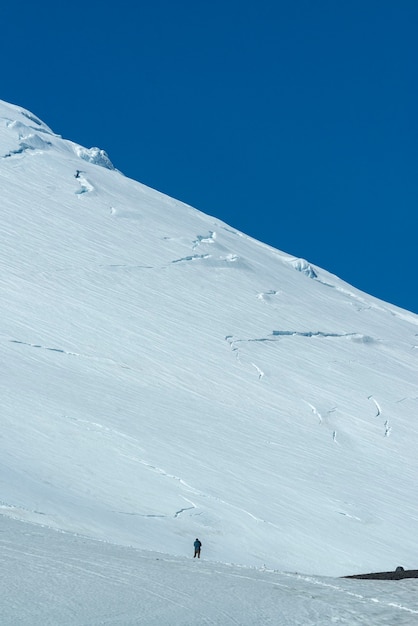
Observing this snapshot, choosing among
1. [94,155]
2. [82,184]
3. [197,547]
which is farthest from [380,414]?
[94,155]

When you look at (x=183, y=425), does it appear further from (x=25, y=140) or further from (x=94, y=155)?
(x=94, y=155)

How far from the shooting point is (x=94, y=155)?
174ft

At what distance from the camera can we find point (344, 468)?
76.6 feet

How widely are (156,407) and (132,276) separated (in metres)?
10.8

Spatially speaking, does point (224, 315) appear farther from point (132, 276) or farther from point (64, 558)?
point (64, 558)

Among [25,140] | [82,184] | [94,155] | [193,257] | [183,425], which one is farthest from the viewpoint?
[94,155]

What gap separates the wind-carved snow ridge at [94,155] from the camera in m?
52.6

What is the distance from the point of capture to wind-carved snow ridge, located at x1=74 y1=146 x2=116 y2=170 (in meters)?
52.6

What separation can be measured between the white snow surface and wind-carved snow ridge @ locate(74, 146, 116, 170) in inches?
354

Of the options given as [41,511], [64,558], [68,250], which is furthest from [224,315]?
[64,558]

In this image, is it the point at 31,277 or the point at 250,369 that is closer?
the point at 250,369

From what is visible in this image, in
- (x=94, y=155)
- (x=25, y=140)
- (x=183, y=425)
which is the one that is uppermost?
(x=94, y=155)

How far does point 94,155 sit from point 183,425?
33.0 m

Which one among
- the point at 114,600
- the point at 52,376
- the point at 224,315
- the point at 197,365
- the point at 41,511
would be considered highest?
the point at 224,315
